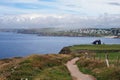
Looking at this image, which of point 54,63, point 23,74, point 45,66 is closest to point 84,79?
point 23,74

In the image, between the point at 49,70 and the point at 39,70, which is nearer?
the point at 39,70

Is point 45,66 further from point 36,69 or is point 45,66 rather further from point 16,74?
point 16,74

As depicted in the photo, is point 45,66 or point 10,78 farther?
point 45,66

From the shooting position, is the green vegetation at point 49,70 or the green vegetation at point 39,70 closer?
the green vegetation at point 49,70

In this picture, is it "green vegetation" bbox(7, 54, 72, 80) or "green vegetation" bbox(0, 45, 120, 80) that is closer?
"green vegetation" bbox(0, 45, 120, 80)

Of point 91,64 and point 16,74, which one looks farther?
point 91,64

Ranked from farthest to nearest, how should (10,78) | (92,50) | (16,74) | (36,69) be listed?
(92,50) → (36,69) → (16,74) → (10,78)

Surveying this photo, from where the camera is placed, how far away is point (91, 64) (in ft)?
148

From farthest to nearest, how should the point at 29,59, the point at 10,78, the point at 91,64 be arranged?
the point at 29,59 → the point at 91,64 → the point at 10,78

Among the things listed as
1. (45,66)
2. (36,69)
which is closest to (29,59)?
(45,66)

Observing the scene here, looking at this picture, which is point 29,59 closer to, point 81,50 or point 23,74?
point 23,74

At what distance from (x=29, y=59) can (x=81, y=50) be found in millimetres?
37657

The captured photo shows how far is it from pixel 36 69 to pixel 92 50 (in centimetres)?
4253

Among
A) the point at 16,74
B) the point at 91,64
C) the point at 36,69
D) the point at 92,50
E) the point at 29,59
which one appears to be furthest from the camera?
the point at 92,50
